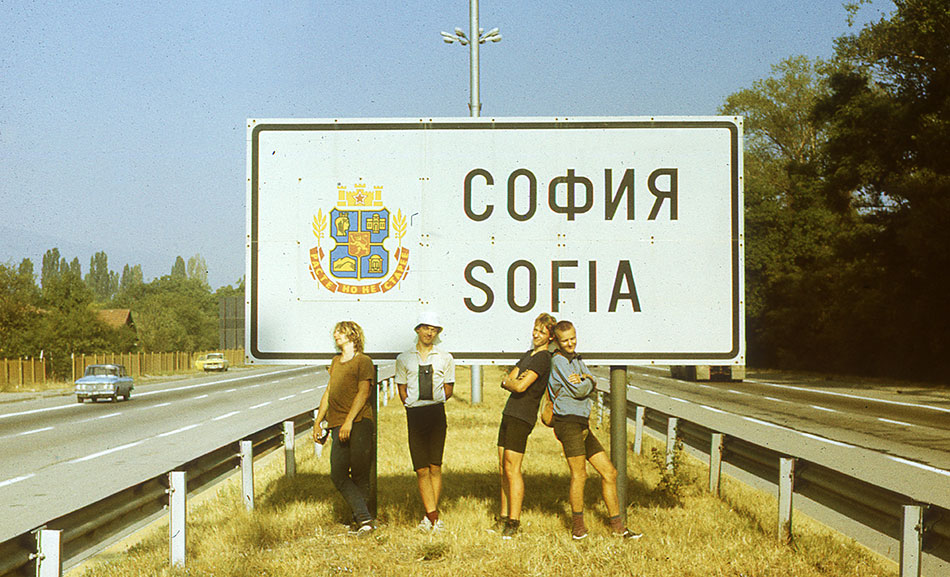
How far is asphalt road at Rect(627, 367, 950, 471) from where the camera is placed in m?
15.3

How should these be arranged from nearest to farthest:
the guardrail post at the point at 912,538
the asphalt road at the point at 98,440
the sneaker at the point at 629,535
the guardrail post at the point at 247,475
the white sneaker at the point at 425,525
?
the guardrail post at the point at 912,538
the sneaker at the point at 629,535
the white sneaker at the point at 425,525
the guardrail post at the point at 247,475
the asphalt road at the point at 98,440

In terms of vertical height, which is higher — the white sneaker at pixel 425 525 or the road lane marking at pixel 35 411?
the white sneaker at pixel 425 525

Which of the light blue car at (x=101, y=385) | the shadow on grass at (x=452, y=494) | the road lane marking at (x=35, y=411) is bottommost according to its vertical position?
the road lane marking at (x=35, y=411)

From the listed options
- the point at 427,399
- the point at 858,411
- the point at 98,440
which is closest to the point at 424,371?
the point at 427,399

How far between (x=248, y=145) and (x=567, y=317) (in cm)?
330

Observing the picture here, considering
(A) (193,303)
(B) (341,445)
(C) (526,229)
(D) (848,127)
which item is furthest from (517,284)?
(A) (193,303)

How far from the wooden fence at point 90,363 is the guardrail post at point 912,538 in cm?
4250

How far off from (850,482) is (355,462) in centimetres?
393

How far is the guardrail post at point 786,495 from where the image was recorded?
7.12 metres

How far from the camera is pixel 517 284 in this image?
8.09 metres

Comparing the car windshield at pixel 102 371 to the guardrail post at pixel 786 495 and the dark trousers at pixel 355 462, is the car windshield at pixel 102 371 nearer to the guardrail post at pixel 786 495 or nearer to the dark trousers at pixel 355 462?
the dark trousers at pixel 355 462

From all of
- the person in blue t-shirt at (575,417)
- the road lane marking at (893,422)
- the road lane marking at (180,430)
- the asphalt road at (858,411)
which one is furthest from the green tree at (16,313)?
the person in blue t-shirt at (575,417)

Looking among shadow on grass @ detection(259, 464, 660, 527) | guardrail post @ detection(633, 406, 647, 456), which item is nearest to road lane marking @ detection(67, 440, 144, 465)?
shadow on grass @ detection(259, 464, 660, 527)

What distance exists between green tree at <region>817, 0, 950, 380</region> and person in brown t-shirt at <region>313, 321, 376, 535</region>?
28.4m
